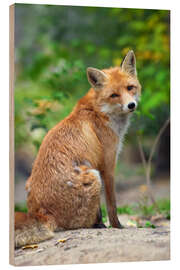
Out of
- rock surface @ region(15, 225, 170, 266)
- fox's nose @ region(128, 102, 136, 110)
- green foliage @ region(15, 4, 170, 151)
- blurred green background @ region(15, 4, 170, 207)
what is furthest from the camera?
blurred green background @ region(15, 4, 170, 207)

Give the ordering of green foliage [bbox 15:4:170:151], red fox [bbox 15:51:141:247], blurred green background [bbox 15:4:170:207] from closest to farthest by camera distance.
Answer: red fox [bbox 15:51:141:247] → green foliage [bbox 15:4:170:151] → blurred green background [bbox 15:4:170:207]

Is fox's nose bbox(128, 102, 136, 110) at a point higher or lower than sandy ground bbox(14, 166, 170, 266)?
higher

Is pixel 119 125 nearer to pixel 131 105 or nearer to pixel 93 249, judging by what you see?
pixel 131 105

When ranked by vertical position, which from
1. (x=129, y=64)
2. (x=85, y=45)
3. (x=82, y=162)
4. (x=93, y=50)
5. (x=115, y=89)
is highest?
(x=85, y=45)

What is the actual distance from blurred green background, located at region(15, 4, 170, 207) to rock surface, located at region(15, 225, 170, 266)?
13.8 ft

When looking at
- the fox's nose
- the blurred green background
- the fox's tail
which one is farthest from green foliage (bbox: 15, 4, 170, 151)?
the fox's tail

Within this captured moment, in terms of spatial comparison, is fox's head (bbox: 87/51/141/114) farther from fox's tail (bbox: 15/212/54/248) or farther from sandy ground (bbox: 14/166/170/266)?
fox's tail (bbox: 15/212/54/248)

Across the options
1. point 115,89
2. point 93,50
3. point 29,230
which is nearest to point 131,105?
point 115,89

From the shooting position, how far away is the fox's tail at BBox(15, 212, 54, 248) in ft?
16.6

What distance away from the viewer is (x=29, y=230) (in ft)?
16.7

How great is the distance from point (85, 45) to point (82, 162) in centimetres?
707

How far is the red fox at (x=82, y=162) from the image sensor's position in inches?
210

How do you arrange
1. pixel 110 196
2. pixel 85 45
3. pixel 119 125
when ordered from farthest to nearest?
pixel 85 45 < pixel 119 125 < pixel 110 196

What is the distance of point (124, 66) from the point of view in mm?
5930
